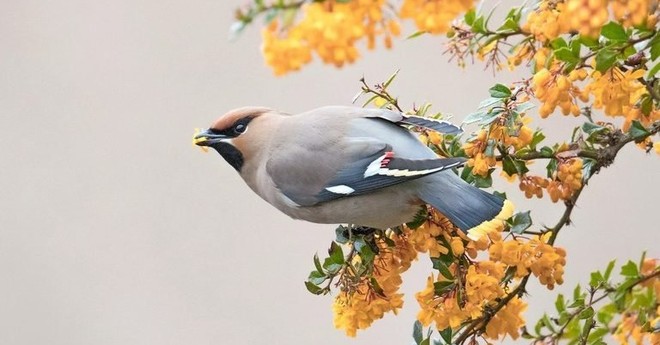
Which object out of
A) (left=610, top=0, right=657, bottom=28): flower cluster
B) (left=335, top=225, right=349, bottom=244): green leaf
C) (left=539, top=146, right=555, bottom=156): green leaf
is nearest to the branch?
(left=539, top=146, right=555, bottom=156): green leaf

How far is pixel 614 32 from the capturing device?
0.94 metres

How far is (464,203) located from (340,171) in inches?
9.1

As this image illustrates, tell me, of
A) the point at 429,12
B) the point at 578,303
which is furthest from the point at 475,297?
the point at 429,12

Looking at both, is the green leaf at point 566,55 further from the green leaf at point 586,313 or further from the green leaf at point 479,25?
the green leaf at point 586,313

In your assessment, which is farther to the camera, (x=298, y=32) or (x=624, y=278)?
(x=624, y=278)

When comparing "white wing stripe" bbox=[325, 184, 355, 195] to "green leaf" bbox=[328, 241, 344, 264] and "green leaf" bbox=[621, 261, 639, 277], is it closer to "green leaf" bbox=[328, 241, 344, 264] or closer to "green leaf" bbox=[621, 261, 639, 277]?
"green leaf" bbox=[328, 241, 344, 264]

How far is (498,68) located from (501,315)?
30 centimetres

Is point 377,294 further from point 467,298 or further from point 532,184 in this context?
point 532,184

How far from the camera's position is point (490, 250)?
114 centimetres

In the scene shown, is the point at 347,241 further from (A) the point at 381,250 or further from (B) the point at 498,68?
(B) the point at 498,68

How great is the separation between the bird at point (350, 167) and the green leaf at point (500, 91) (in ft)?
0.26

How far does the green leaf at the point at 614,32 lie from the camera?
0.93m

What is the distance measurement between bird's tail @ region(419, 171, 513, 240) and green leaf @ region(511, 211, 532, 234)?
0.04 ft

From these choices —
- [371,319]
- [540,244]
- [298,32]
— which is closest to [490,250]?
[540,244]
